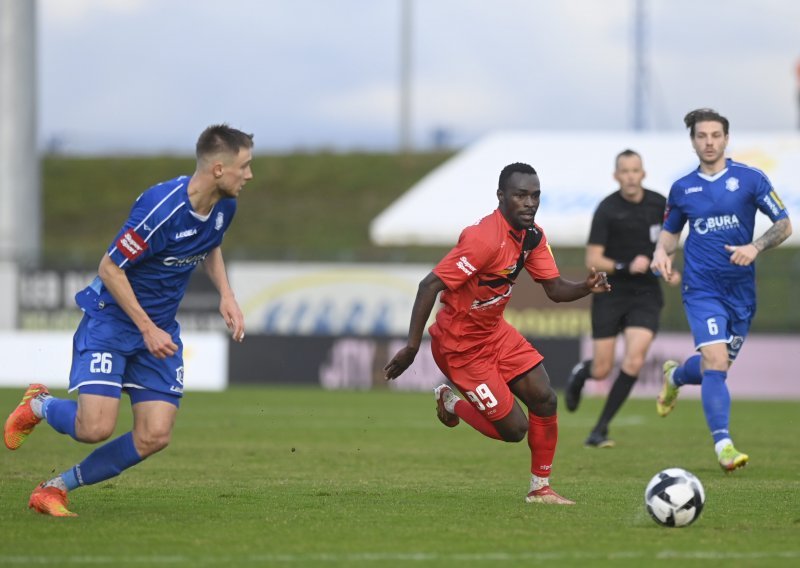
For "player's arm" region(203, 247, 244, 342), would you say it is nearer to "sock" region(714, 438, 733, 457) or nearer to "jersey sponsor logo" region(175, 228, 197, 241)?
"jersey sponsor logo" region(175, 228, 197, 241)

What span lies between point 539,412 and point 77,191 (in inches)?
1852

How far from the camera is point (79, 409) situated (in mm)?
7320

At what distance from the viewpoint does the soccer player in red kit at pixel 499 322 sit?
26.3 feet

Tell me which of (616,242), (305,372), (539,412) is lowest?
(305,372)

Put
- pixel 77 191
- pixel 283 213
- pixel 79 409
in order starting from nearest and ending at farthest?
pixel 79 409
pixel 283 213
pixel 77 191

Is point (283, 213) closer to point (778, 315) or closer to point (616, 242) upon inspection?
point (778, 315)

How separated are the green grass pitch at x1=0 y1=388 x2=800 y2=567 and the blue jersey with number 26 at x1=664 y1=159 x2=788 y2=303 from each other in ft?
4.87

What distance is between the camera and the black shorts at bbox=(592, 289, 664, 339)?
41.0ft

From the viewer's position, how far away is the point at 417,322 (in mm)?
7930

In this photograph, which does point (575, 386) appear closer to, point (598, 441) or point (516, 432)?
point (598, 441)

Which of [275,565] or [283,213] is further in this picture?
[283,213]

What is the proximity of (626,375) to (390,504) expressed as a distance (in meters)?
4.97

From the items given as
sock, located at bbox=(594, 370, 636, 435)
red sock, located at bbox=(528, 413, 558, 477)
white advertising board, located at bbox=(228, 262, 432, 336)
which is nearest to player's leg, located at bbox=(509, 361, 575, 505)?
red sock, located at bbox=(528, 413, 558, 477)

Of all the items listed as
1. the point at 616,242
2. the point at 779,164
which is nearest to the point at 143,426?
the point at 616,242
